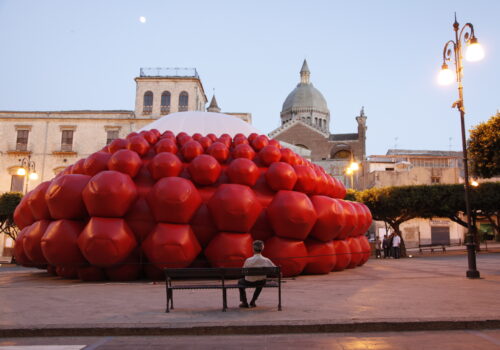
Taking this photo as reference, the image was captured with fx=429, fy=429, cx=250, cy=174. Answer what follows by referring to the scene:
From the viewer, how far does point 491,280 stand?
11.7m

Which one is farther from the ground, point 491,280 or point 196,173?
point 196,173

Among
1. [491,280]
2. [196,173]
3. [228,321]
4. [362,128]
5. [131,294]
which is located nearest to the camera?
[228,321]

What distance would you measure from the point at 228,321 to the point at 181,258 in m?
5.88

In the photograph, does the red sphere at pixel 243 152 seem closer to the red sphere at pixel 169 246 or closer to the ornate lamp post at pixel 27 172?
the red sphere at pixel 169 246

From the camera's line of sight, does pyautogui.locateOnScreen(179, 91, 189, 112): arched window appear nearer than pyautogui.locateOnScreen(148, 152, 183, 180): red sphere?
No

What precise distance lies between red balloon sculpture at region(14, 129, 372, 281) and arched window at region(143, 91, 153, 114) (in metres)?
26.3

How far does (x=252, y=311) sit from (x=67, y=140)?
115 feet

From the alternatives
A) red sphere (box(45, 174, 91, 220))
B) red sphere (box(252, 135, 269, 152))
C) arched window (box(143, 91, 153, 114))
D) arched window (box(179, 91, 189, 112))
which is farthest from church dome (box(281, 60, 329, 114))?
red sphere (box(45, 174, 91, 220))

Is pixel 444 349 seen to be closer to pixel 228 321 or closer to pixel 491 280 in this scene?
pixel 228 321

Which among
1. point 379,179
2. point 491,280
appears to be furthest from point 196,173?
point 379,179

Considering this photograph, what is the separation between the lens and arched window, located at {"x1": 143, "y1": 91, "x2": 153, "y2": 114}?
3953 centimetres

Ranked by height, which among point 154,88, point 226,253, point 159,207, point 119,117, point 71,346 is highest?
point 154,88

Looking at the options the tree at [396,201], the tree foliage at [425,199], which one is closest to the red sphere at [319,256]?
the tree at [396,201]

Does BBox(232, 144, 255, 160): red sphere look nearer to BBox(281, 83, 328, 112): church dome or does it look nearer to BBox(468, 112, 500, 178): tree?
BBox(468, 112, 500, 178): tree
